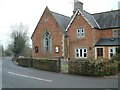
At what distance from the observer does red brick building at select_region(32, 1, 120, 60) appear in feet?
115

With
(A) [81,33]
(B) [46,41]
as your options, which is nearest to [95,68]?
(A) [81,33]

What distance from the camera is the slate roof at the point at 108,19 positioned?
35706 millimetres

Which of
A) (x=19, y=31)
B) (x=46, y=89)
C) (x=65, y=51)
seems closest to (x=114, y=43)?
(x=65, y=51)

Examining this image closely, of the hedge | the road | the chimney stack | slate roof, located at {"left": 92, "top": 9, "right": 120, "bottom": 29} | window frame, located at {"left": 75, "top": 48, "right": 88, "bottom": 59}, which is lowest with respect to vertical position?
the road

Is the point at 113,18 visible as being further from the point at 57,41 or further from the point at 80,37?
the point at 57,41

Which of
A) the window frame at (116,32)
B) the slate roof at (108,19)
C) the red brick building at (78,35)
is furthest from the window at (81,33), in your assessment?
the window frame at (116,32)

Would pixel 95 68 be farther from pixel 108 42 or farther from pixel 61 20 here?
pixel 61 20

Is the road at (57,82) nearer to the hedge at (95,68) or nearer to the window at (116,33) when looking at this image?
the hedge at (95,68)

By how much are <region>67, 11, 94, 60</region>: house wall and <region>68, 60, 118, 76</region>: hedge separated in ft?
44.1

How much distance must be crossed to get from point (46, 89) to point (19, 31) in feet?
222

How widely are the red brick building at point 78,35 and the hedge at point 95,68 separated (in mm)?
12305

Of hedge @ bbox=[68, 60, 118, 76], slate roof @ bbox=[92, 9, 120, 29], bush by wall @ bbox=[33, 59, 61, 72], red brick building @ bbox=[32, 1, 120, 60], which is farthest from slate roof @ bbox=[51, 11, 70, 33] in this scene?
hedge @ bbox=[68, 60, 118, 76]

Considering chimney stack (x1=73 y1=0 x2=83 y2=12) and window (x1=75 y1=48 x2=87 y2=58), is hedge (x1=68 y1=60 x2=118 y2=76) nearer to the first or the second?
window (x1=75 y1=48 x2=87 y2=58)

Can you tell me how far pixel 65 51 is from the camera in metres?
38.2
